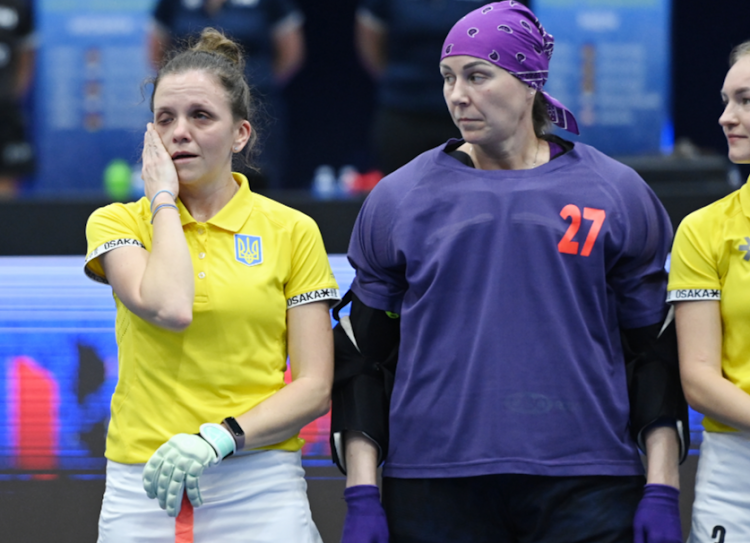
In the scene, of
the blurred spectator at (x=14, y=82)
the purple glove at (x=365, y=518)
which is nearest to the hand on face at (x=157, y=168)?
the purple glove at (x=365, y=518)

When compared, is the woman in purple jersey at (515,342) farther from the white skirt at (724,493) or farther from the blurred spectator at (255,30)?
the blurred spectator at (255,30)

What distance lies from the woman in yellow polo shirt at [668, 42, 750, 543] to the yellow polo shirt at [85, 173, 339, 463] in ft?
2.21

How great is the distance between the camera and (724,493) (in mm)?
1841

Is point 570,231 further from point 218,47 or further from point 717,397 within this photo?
point 218,47

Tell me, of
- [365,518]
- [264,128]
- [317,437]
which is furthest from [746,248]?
[264,128]

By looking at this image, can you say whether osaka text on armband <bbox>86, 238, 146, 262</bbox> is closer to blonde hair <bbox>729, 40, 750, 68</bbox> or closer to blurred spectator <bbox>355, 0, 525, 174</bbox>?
blonde hair <bbox>729, 40, 750, 68</bbox>

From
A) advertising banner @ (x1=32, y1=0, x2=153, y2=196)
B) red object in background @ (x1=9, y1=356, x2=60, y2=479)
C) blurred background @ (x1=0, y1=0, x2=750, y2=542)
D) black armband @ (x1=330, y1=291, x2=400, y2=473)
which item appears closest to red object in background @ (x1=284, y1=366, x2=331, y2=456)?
blurred background @ (x1=0, y1=0, x2=750, y2=542)

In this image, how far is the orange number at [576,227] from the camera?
1.83 m

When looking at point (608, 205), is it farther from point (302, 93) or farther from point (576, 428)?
point (302, 93)

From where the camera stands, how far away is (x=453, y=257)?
1.84 metres

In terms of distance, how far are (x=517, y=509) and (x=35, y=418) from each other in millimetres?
1581

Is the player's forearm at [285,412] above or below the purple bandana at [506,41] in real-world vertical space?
below

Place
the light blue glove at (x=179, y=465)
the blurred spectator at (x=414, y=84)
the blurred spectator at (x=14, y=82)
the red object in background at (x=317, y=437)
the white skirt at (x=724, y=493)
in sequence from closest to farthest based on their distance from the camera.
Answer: the light blue glove at (x=179, y=465)
the white skirt at (x=724, y=493)
the red object in background at (x=317, y=437)
the blurred spectator at (x=414, y=84)
the blurred spectator at (x=14, y=82)

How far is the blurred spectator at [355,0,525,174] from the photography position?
4695mm
